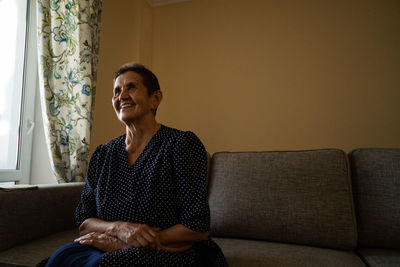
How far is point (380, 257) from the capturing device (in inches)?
45.3

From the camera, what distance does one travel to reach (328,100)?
94.1 inches

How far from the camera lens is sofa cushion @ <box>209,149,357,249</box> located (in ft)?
4.17

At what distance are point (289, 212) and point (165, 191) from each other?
2.18 feet

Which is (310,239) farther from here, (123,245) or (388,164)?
Result: (123,245)

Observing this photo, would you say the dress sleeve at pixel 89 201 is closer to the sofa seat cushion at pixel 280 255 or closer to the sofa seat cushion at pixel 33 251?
the sofa seat cushion at pixel 33 251

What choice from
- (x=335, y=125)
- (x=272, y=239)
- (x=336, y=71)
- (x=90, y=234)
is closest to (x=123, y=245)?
(x=90, y=234)

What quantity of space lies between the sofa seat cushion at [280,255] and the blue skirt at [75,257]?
1.66ft

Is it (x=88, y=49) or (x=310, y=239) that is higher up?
(x=88, y=49)

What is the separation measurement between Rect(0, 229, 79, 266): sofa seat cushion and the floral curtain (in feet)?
1.62

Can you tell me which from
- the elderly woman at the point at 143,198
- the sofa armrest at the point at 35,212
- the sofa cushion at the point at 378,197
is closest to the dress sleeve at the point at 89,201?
the elderly woman at the point at 143,198

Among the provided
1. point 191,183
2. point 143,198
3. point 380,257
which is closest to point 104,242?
point 143,198

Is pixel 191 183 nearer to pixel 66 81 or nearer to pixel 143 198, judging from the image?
pixel 143 198

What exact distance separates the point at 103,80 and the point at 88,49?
0.50m

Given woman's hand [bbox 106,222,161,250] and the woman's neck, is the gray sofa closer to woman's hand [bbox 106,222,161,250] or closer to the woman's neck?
woman's hand [bbox 106,222,161,250]
